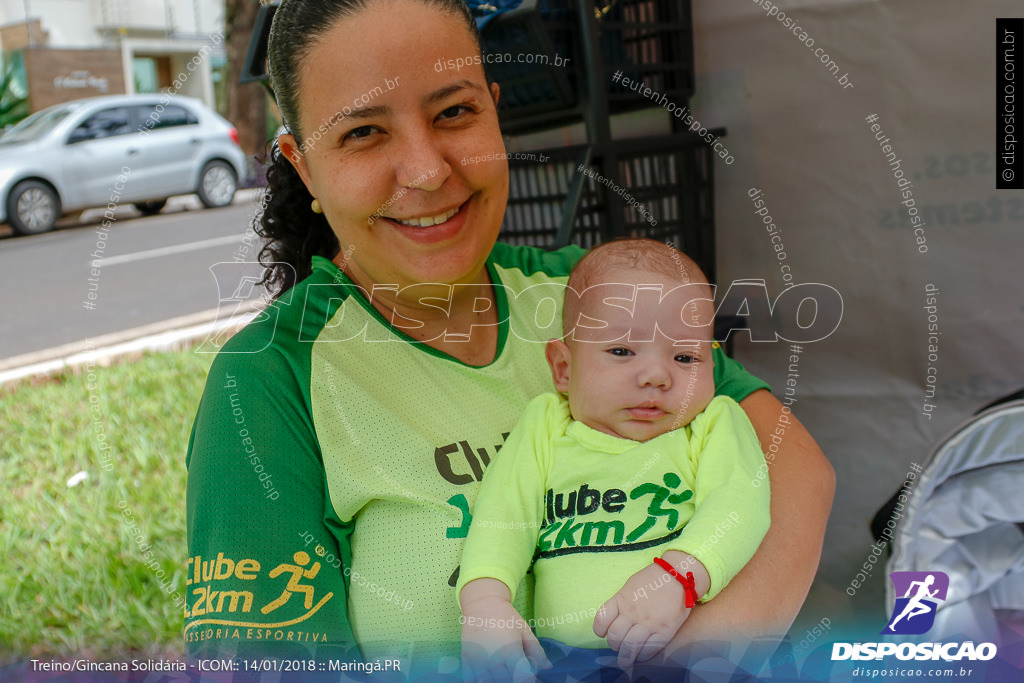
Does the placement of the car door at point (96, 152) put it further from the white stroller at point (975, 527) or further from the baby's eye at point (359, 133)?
the white stroller at point (975, 527)

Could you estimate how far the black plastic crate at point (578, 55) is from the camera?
163 centimetres

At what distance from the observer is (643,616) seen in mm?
947

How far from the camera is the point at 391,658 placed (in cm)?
100

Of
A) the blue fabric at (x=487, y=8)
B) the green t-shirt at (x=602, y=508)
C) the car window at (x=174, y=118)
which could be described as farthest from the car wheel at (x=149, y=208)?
the green t-shirt at (x=602, y=508)

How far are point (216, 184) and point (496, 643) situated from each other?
467 centimetres

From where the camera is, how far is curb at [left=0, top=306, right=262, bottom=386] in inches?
125

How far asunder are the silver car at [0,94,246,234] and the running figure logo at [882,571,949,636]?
4143 millimetres

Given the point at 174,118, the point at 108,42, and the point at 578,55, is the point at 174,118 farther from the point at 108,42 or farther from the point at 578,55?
the point at 108,42

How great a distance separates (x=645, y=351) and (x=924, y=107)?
1044 mm

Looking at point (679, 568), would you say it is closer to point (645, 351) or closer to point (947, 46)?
point (645, 351)

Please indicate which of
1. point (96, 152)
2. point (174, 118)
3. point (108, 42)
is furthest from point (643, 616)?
point (108, 42)

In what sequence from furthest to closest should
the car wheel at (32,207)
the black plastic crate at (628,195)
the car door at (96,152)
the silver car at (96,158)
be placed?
the car wheel at (32,207)
the car door at (96,152)
the silver car at (96,158)
the black plastic crate at (628,195)

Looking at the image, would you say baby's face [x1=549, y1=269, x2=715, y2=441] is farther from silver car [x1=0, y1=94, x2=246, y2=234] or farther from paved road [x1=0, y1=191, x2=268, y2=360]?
silver car [x1=0, y1=94, x2=246, y2=234]

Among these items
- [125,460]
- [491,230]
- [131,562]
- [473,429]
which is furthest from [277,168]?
[125,460]
